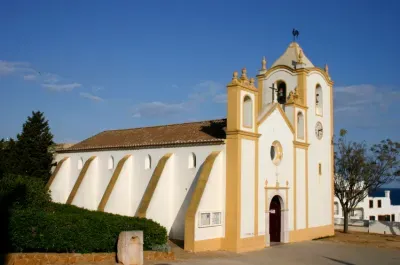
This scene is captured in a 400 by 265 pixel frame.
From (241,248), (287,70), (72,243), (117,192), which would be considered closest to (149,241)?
(72,243)

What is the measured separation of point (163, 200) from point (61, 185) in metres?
12.3

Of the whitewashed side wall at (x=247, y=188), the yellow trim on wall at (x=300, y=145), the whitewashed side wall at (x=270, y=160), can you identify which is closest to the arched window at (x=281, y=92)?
the yellow trim on wall at (x=300, y=145)

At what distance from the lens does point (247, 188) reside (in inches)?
889

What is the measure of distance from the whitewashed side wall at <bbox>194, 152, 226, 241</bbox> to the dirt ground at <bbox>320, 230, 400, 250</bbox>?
10.4 meters

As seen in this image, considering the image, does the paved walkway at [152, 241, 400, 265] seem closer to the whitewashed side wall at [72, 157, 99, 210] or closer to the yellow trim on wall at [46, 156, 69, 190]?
the whitewashed side wall at [72, 157, 99, 210]

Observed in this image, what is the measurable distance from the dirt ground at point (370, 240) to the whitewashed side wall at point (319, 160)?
4.81 feet

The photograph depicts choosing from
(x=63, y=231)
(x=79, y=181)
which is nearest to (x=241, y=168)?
(x=63, y=231)

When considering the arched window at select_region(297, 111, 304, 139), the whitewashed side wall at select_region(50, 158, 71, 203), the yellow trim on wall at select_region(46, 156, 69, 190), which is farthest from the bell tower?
the yellow trim on wall at select_region(46, 156, 69, 190)

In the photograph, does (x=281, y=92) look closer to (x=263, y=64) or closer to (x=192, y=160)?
(x=263, y=64)

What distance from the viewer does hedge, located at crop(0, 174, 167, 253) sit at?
15188mm

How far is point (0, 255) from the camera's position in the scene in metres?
14.3

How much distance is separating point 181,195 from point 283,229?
21.3 ft

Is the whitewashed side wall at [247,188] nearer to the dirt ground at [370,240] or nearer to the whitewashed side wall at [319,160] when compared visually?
the whitewashed side wall at [319,160]

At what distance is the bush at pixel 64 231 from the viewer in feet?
50.0
